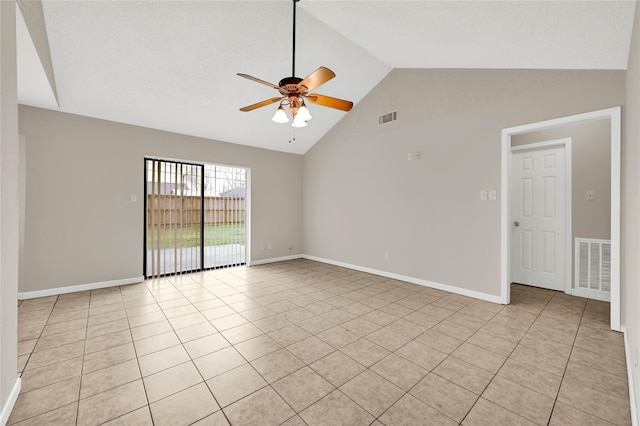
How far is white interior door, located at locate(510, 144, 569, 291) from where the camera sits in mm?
3951

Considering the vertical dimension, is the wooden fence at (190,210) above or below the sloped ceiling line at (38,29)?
below

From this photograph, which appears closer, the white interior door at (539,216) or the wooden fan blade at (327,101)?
the wooden fan blade at (327,101)

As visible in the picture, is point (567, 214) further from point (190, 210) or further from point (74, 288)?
point (74, 288)

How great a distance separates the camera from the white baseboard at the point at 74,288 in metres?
3.64

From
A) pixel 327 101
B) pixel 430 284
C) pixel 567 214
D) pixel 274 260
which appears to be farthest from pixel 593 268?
pixel 274 260

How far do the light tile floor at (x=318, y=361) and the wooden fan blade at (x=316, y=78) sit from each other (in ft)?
7.80

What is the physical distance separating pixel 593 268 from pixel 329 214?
4.29 m

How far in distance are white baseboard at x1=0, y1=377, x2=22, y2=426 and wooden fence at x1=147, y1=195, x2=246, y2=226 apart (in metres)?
3.15

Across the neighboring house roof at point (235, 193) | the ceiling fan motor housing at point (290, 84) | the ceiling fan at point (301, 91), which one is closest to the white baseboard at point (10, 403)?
the ceiling fan at point (301, 91)

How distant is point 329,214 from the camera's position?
235 inches

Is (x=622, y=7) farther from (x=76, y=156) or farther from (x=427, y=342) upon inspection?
(x=76, y=156)

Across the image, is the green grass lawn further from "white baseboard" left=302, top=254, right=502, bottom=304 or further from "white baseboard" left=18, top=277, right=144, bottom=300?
"white baseboard" left=302, top=254, right=502, bottom=304

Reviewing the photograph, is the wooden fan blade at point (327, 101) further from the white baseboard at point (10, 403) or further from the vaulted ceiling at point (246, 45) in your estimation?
the white baseboard at point (10, 403)

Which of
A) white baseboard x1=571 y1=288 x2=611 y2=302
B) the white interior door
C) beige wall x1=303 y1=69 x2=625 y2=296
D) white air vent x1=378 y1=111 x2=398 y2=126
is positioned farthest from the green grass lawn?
white baseboard x1=571 y1=288 x2=611 y2=302
